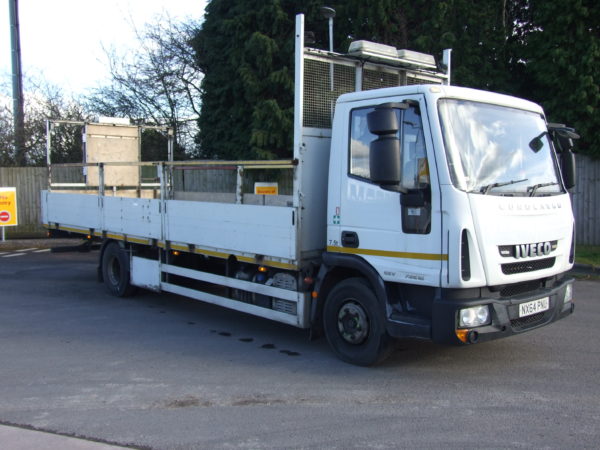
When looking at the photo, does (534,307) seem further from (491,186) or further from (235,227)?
(235,227)

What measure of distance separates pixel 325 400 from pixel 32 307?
5695 millimetres

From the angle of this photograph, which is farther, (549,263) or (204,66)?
(204,66)

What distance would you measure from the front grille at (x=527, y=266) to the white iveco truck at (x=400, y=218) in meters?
0.01

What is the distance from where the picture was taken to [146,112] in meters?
24.7

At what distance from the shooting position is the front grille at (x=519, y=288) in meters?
5.12

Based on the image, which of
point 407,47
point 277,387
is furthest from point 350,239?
point 407,47

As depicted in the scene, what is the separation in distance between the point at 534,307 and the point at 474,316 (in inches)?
Result: 29.4

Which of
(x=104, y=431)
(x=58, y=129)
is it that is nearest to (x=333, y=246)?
(x=104, y=431)

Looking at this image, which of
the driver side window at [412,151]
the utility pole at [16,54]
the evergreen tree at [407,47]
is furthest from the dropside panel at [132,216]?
the utility pole at [16,54]

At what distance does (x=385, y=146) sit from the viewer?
488 centimetres

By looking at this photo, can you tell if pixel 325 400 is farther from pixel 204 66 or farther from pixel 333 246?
pixel 204 66

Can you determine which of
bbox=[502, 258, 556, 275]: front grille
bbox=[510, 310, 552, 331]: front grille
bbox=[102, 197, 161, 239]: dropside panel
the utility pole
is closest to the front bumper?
bbox=[510, 310, 552, 331]: front grille

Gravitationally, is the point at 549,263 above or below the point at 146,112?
below

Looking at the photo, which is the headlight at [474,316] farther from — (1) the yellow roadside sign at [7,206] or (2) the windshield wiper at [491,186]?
(1) the yellow roadside sign at [7,206]
